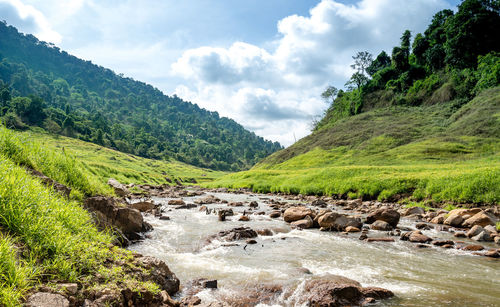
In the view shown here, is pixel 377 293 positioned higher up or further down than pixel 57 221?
further down

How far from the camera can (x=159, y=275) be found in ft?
23.3

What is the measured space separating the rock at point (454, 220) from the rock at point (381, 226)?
4363mm

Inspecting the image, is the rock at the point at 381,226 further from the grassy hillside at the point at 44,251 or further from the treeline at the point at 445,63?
the treeline at the point at 445,63

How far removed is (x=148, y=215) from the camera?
2020cm

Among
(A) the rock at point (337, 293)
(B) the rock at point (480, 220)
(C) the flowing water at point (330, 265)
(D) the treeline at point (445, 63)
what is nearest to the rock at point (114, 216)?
→ (C) the flowing water at point (330, 265)

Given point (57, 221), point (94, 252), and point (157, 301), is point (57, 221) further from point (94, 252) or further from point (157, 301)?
point (157, 301)

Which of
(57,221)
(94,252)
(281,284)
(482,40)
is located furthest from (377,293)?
A: (482,40)

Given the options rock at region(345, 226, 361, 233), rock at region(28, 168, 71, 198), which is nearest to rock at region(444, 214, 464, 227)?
rock at region(345, 226, 361, 233)

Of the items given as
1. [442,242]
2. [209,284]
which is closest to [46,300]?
[209,284]

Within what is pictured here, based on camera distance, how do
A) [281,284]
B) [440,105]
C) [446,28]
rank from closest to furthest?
[281,284] < [440,105] < [446,28]

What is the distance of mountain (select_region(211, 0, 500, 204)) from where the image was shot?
98.5ft

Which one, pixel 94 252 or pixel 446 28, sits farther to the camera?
pixel 446 28

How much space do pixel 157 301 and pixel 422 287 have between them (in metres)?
7.48

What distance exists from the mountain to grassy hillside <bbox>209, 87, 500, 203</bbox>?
0.11 m
